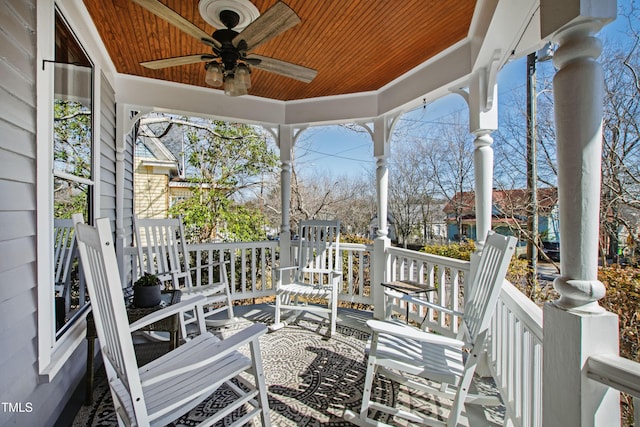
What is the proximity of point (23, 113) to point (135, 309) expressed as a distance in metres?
1.34

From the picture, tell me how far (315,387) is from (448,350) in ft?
3.27

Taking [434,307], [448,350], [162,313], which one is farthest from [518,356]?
[162,313]

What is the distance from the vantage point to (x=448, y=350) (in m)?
1.98

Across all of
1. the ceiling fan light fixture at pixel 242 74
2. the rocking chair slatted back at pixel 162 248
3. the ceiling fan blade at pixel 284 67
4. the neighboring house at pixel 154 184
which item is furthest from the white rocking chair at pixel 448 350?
the neighboring house at pixel 154 184

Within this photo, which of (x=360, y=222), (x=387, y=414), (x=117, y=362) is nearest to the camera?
(x=117, y=362)

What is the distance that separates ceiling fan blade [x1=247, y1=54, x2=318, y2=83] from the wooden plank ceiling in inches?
13.0

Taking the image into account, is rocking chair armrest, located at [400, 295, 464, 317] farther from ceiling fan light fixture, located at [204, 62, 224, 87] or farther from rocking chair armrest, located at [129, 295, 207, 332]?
ceiling fan light fixture, located at [204, 62, 224, 87]

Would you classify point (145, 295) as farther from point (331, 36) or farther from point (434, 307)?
point (331, 36)

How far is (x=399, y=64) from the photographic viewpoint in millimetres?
3105

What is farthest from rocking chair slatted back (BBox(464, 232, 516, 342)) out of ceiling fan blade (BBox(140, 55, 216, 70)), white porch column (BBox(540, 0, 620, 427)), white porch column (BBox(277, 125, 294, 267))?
white porch column (BBox(277, 125, 294, 267))

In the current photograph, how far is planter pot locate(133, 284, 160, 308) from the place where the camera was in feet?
7.23

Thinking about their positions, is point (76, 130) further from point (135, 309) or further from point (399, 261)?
point (399, 261)

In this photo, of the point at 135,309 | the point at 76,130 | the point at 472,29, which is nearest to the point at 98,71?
the point at 76,130

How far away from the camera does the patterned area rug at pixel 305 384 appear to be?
196cm
